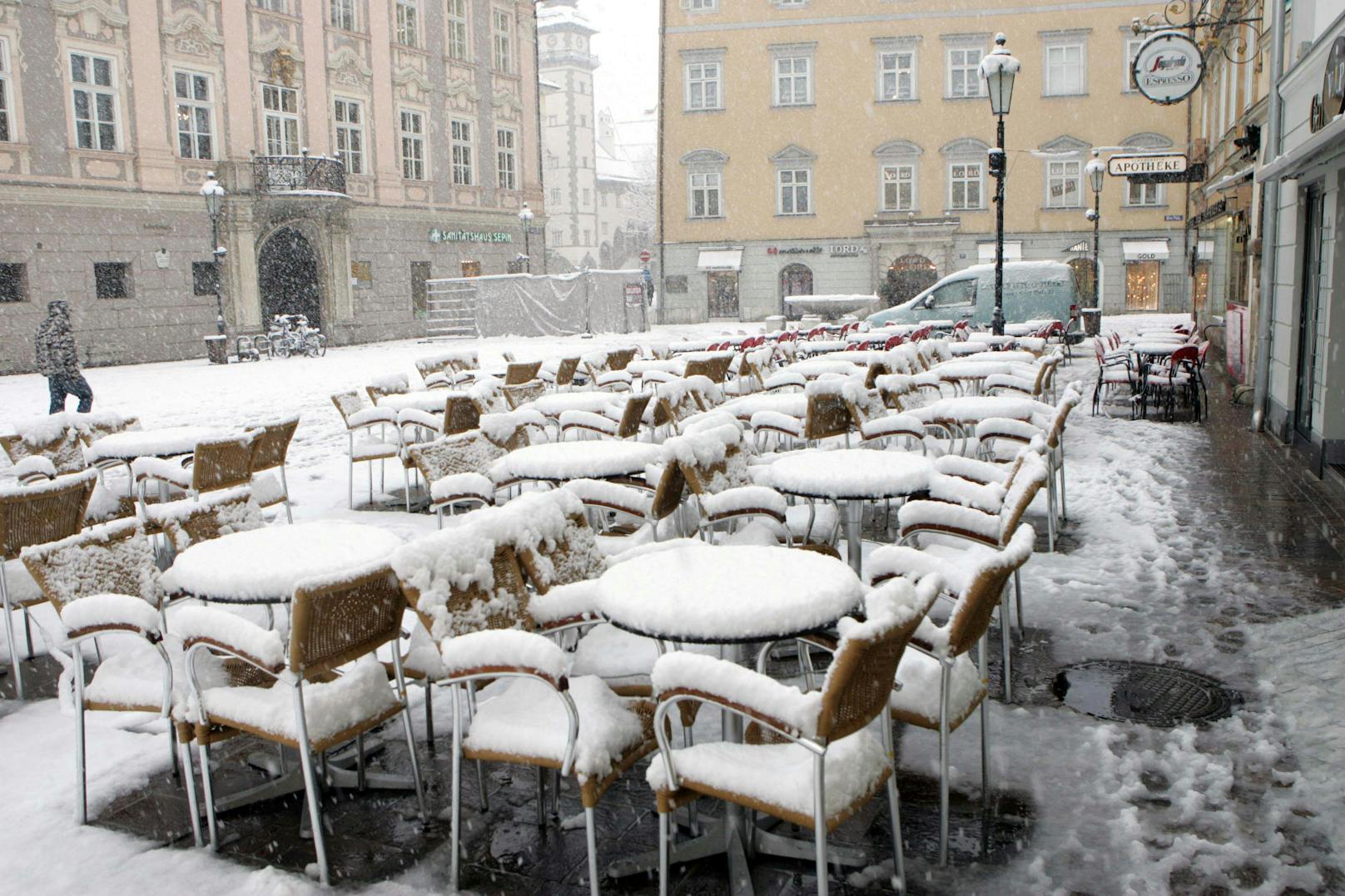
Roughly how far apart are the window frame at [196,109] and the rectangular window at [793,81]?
19.1 meters

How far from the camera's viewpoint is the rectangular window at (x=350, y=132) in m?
30.6

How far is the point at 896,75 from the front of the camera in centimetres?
3778

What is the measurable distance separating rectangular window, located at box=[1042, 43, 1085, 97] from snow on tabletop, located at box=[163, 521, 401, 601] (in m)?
37.2

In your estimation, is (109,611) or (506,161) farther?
(506,161)

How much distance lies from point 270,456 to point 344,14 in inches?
1052

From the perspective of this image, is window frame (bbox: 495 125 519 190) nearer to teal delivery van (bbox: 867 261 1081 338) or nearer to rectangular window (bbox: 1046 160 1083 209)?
teal delivery van (bbox: 867 261 1081 338)

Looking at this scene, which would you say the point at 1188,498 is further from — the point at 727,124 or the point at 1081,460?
the point at 727,124

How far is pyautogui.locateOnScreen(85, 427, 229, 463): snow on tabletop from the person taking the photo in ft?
23.5

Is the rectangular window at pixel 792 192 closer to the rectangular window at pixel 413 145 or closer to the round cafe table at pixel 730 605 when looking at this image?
the rectangular window at pixel 413 145

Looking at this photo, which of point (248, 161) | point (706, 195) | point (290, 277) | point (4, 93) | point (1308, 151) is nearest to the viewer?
point (1308, 151)

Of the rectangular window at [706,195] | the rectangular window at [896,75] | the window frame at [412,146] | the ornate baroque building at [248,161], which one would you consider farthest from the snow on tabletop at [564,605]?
the rectangular window at [896,75]

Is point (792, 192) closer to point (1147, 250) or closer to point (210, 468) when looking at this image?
point (1147, 250)

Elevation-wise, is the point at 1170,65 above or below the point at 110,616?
above

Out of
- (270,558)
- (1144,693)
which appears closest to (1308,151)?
(1144,693)
